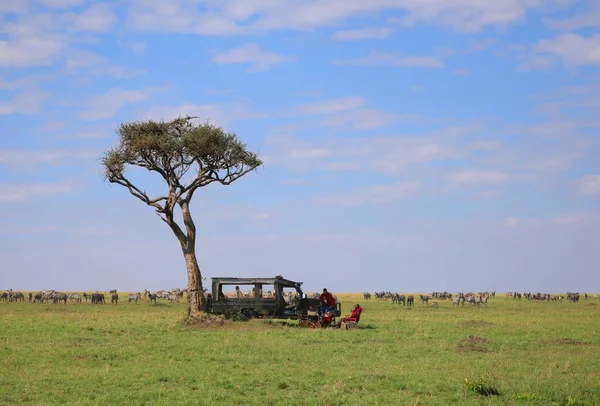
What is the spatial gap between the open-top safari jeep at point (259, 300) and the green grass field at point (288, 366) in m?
1.92

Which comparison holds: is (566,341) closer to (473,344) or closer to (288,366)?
(473,344)

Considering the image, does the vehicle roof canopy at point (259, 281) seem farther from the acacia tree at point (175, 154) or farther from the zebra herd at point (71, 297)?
the zebra herd at point (71, 297)

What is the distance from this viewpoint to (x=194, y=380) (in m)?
17.9

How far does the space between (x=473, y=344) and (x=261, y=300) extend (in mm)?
11092

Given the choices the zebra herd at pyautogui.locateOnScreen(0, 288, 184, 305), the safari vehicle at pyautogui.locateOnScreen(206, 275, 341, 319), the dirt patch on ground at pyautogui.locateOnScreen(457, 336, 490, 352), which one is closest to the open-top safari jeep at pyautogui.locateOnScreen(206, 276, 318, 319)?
the safari vehicle at pyautogui.locateOnScreen(206, 275, 341, 319)

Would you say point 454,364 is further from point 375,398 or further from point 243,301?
point 243,301

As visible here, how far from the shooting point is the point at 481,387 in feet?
53.8

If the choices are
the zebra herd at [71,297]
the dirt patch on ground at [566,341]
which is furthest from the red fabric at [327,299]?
the zebra herd at [71,297]

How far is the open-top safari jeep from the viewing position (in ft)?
112

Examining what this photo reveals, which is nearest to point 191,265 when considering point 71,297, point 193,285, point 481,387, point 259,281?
point 193,285

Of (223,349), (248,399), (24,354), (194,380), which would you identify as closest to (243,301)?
(223,349)

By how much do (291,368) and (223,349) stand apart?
4439mm

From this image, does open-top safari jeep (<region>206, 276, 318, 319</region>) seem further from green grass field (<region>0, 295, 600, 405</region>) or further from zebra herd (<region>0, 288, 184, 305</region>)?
zebra herd (<region>0, 288, 184, 305</region>)

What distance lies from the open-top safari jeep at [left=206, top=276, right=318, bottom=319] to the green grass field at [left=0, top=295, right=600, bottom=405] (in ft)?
6.28
